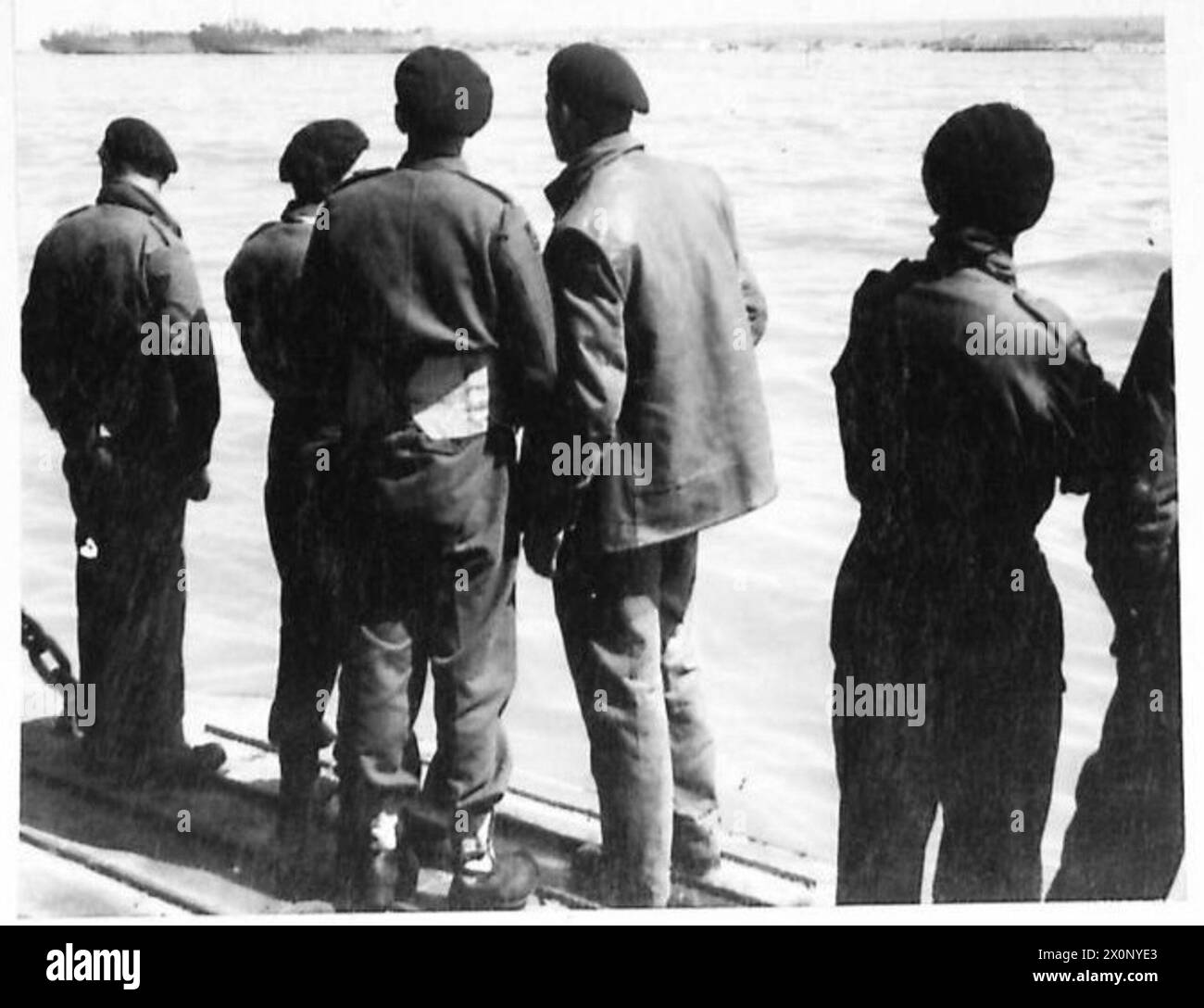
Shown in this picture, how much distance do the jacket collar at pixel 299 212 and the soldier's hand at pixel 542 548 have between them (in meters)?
0.62

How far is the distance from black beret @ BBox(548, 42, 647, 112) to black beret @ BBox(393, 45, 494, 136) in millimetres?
117

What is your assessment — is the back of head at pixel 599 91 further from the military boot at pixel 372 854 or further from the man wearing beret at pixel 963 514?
the military boot at pixel 372 854

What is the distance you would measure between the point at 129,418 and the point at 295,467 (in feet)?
1.01

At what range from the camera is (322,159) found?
269cm

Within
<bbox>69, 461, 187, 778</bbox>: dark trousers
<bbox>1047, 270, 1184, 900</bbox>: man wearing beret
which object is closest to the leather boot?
<bbox>69, 461, 187, 778</bbox>: dark trousers

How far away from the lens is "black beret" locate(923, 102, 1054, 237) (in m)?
2.58

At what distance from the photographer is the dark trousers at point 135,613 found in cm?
279

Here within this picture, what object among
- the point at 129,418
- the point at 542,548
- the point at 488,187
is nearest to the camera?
the point at 488,187

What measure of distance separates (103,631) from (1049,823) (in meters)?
1.63

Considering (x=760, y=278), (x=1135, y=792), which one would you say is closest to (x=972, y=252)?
(x=760, y=278)

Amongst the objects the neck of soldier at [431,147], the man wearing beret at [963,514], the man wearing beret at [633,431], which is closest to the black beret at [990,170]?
the man wearing beret at [963,514]

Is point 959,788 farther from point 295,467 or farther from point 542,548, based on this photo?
point 295,467

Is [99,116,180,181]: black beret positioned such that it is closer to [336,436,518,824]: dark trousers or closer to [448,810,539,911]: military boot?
[336,436,518,824]: dark trousers
